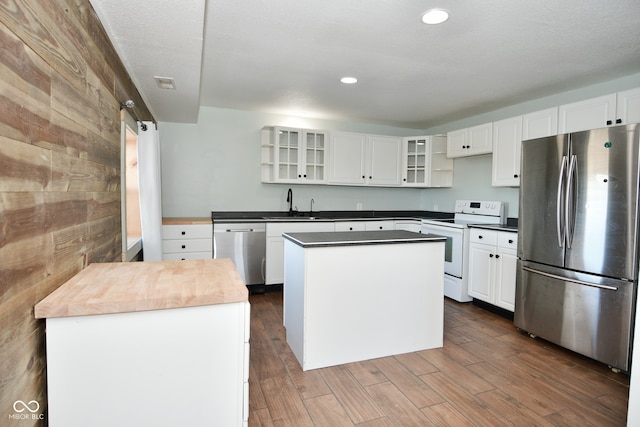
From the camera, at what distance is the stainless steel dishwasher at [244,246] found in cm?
412

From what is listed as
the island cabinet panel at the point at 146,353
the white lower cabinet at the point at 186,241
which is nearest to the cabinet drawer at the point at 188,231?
the white lower cabinet at the point at 186,241

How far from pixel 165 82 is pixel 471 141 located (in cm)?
354

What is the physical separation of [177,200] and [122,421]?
12.1ft

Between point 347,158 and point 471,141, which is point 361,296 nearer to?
point 347,158

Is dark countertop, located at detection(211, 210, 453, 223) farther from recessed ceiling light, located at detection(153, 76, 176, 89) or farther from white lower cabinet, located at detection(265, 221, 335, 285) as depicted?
recessed ceiling light, located at detection(153, 76, 176, 89)

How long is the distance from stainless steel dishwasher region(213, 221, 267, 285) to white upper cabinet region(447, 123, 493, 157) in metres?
2.74

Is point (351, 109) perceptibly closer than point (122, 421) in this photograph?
No

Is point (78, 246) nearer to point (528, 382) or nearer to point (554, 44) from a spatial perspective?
point (528, 382)

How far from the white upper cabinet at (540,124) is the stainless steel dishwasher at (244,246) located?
304 centimetres

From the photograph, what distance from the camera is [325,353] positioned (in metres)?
2.48

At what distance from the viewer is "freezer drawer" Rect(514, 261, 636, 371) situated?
7.91 ft

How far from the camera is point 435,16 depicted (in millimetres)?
2158

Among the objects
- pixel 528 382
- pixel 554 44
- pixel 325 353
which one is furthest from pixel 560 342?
pixel 554 44

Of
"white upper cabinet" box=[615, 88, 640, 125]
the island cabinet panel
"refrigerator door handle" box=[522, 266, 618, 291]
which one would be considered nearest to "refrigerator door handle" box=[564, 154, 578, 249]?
"refrigerator door handle" box=[522, 266, 618, 291]
